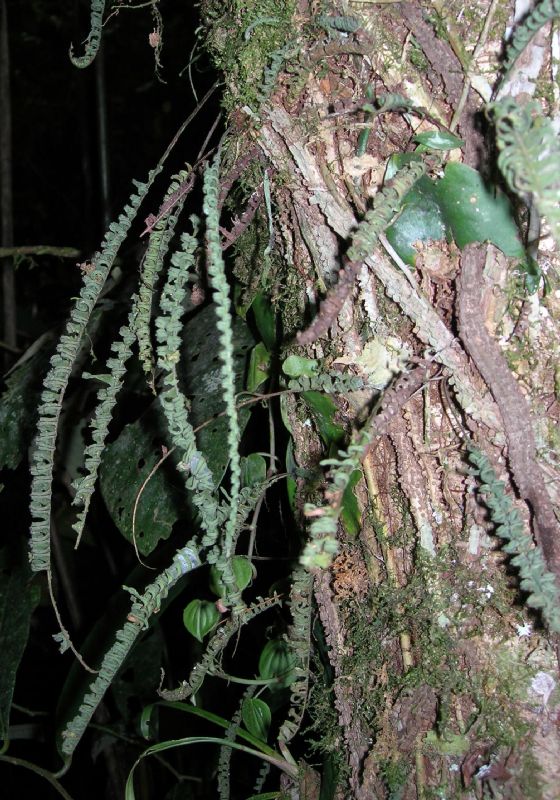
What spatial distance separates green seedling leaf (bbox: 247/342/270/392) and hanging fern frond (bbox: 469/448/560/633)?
1.12 feet

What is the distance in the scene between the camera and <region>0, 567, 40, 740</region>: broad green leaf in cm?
104

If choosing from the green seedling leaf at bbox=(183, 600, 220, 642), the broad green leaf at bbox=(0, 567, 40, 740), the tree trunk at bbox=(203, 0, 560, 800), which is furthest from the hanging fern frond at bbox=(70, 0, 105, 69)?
the broad green leaf at bbox=(0, 567, 40, 740)

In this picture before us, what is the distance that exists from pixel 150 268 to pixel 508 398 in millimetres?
347

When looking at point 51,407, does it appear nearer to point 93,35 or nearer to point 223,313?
point 223,313

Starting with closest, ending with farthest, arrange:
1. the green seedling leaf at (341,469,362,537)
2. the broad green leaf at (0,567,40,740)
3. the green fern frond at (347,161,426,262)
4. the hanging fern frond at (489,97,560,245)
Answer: the hanging fern frond at (489,97,560,245) < the green fern frond at (347,161,426,262) < the green seedling leaf at (341,469,362,537) < the broad green leaf at (0,567,40,740)

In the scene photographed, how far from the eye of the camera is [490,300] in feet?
1.72

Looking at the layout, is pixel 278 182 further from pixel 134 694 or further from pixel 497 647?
pixel 134 694

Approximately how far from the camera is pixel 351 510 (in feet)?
2.00

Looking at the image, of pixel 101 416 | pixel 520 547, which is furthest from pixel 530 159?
pixel 101 416

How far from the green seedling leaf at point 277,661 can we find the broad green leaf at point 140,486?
0.62 ft

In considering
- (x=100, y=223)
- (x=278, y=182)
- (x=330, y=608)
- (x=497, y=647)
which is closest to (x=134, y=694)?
(x=330, y=608)

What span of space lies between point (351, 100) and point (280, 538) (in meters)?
0.59

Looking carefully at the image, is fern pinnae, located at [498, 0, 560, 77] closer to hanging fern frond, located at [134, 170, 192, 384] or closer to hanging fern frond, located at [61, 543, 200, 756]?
hanging fern frond, located at [134, 170, 192, 384]

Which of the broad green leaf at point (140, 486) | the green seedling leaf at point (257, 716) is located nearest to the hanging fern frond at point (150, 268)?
the broad green leaf at point (140, 486)
